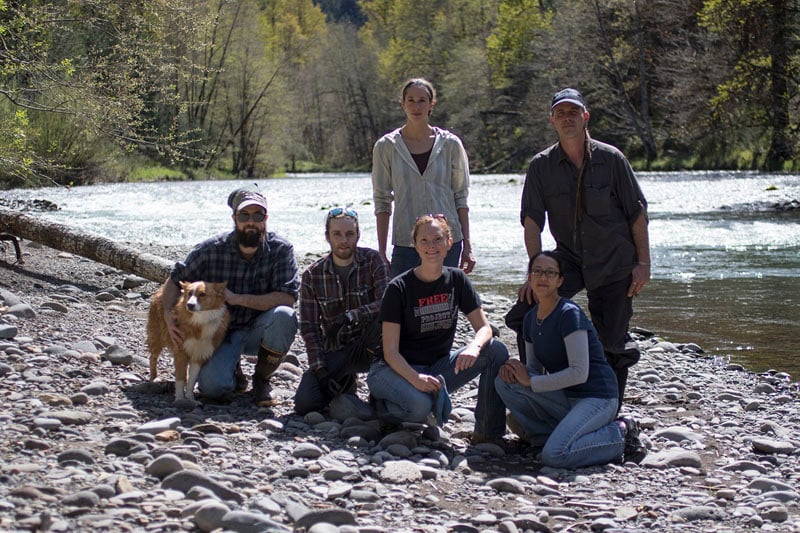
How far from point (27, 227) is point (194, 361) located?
766cm

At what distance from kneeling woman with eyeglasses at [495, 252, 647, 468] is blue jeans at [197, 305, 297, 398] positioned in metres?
1.54

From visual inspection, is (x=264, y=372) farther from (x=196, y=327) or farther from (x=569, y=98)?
(x=569, y=98)

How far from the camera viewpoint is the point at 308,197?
3194 centimetres

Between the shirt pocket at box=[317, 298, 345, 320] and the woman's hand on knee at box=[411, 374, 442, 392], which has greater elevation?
the shirt pocket at box=[317, 298, 345, 320]

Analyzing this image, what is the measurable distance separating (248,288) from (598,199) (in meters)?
2.45

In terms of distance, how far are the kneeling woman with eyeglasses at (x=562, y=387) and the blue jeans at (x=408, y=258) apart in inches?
40.3

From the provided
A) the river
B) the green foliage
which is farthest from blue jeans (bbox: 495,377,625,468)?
the green foliage

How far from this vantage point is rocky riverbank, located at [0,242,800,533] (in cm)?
384

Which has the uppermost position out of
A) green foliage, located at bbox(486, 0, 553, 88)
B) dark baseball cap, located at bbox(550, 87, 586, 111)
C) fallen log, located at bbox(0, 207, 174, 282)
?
green foliage, located at bbox(486, 0, 553, 88)

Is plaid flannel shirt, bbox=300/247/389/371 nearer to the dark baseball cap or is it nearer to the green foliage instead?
the dark baseball cap

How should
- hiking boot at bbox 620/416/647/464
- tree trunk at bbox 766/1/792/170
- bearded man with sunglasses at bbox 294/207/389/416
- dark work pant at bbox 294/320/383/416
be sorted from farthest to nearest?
tree trunk at bbox 766/1/792/170 → bearded man with sunglasses at bbox 294/207/389/416 → dark work pant at bbox 294/320/383/416 → hiking boot at bbox 620/416/647/464

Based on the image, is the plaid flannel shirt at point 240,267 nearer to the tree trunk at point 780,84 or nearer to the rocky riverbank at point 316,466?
the rocky riverbank at point 316,466

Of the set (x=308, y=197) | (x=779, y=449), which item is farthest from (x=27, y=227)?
(x=308, y=197)

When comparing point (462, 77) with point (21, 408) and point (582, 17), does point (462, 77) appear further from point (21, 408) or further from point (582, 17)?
point (21, 408)
